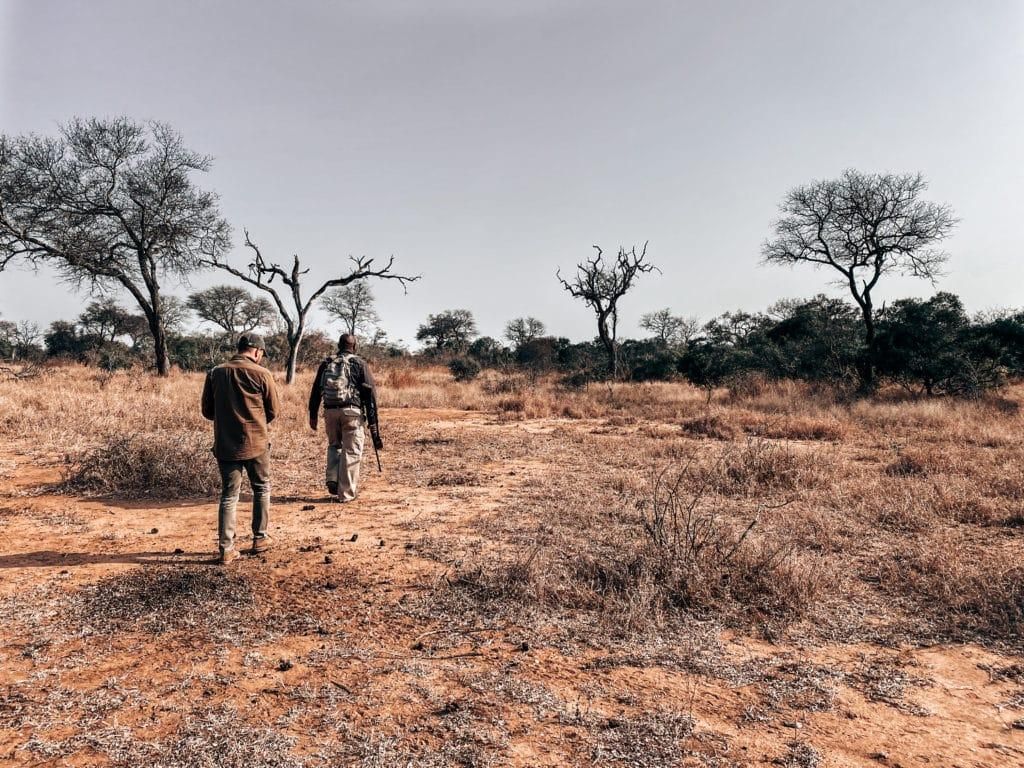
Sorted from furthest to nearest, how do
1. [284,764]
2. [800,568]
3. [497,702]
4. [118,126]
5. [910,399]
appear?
[118,126] → [910,399] → [800,568] → [497,702] → [284,764]

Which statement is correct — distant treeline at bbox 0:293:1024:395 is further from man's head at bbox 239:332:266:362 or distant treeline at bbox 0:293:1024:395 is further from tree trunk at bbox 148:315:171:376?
man's head at bbox 239:332:266:362

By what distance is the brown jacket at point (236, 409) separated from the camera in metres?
4.14

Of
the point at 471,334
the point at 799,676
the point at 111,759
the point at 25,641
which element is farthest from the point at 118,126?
the point at 471,334

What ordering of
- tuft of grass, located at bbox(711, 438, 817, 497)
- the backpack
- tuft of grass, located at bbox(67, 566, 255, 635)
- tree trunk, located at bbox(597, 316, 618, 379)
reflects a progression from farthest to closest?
tree trunk, located at bbox(597, 316, 618, 379) → tuft of grass, located at bbox(711, 438, 817, 497) → the backpack → tuft of grass, located at bbox(67, 566, 255, 635)

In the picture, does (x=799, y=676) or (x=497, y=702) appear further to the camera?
(x=799, y=676)

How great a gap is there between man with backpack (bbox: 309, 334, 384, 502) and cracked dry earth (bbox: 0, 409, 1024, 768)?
165 centimetres

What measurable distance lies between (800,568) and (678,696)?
1.67 metres

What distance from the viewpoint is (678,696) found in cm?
246

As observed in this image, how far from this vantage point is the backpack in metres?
5.88

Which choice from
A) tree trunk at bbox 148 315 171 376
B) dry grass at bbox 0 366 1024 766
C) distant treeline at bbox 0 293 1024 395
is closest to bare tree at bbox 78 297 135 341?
distant treeline at bbox 0 293 1024 395

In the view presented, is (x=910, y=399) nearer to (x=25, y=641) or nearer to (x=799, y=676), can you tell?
(x=799, y=676)

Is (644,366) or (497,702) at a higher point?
(644,366)

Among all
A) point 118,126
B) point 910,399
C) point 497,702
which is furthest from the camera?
point 118,126

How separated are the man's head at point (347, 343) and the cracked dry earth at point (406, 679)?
7.83 feet
